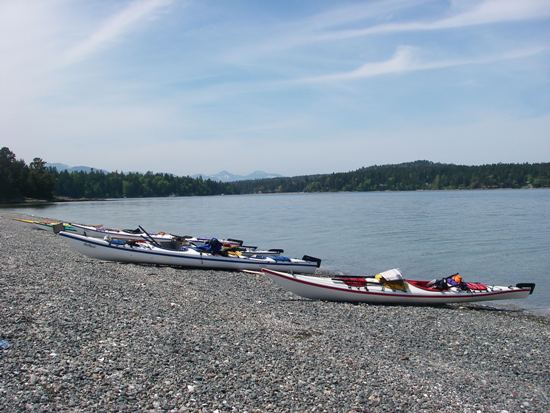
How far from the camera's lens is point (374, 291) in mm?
16141

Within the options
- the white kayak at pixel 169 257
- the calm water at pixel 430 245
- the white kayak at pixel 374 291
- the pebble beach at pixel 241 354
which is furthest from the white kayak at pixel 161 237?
the pebble beach at pixel 241 354

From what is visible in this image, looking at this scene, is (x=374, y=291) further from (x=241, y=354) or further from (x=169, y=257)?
(x=169, y=257)

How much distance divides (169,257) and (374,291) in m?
9.93

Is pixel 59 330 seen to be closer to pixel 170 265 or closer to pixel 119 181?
pixel 170 265

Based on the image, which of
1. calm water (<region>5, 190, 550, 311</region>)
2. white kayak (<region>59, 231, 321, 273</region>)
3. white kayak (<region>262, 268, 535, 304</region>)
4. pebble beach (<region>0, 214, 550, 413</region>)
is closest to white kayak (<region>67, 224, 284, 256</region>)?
white kayak (<region>59, 231, 321, 273</region>)

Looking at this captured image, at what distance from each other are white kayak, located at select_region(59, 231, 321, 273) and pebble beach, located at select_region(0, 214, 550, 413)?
6.37 metres

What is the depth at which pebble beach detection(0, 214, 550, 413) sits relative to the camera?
7.07 meters

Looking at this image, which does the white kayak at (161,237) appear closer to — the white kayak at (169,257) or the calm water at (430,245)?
the white kayak at (169,257)

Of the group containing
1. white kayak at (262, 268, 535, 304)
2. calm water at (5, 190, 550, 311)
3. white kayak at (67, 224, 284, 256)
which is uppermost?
white kayak at (67, 224, 284, 256)

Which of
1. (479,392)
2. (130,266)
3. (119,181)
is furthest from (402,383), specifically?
(119,181)

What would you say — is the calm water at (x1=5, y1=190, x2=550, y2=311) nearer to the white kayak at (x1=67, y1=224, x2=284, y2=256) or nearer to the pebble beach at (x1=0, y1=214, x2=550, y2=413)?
the white kayak at (x1=67, y1=224, x2=284, y2=256)

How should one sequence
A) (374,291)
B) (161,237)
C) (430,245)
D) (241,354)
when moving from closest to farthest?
(241,354) < (374,291) < (161,237) < (430,245)

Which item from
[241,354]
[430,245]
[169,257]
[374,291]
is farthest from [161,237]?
[430,245]

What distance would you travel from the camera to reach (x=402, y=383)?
8398 mm
